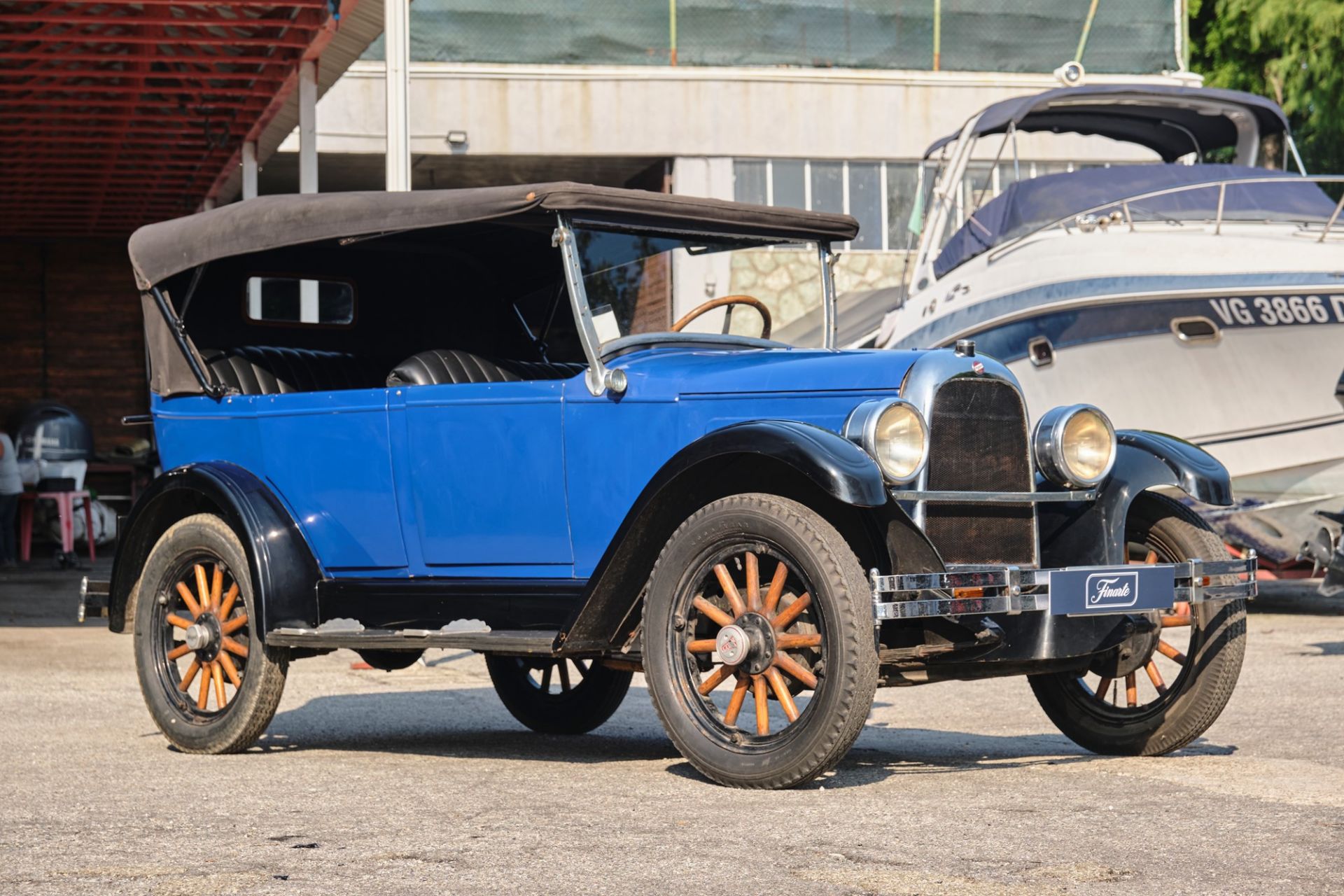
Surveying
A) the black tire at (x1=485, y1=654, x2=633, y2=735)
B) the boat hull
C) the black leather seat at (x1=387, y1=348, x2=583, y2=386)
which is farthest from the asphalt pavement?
the boat hull

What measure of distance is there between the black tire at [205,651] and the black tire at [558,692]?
1.22 meters

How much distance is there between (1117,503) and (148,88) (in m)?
10.8

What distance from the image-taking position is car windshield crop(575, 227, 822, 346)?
249 inches

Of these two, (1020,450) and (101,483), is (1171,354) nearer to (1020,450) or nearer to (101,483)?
(1020,450)

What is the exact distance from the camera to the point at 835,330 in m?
7.25

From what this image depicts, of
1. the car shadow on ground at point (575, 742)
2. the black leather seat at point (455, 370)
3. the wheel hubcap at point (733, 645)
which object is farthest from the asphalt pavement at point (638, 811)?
the black leather seat at point (455, 370)

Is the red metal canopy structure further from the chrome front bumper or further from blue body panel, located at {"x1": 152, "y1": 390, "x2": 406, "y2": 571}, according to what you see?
the chrome front bumper

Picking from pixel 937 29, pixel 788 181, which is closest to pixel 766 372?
pixel 788 181

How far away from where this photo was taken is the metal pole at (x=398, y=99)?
10.6m

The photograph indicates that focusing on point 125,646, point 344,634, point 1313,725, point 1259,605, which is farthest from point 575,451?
point 1259,605

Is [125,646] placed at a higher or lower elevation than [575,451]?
lower

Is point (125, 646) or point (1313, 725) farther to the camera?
point (125, 646)

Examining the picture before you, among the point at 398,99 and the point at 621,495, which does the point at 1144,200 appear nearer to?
the point at 398,99

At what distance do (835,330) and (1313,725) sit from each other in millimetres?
2507
